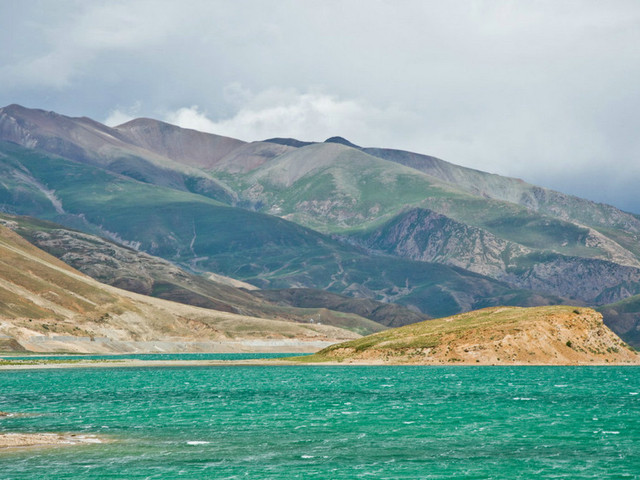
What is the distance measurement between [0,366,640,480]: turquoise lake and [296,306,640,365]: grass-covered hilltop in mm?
24804

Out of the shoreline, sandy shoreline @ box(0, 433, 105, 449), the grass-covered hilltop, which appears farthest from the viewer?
the grass-covered hilltop

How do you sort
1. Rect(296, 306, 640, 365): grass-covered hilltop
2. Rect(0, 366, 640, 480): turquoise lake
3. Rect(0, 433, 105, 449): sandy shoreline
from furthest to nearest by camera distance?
Rect(296, 306, 640, 365): grass-covered hilltop < Rect(0, 433, 105, 449): sandy shoreline < Rect(0, 366, 640, 480): turquoise lake

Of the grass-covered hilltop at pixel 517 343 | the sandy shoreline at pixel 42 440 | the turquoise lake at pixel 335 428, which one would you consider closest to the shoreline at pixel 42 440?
the sandy shoreline at pixel 42 440

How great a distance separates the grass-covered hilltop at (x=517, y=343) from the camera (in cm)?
14975

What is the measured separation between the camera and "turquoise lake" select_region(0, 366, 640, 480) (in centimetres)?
4809

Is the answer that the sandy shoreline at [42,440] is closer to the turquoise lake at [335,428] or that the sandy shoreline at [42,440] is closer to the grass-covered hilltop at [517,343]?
the turquoise lake at [335,428]

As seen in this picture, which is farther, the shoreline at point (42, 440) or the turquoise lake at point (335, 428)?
the shoreline at point (42, 440)

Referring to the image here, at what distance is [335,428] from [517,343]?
89.9 meters

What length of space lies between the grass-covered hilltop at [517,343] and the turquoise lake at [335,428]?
24.8 meters

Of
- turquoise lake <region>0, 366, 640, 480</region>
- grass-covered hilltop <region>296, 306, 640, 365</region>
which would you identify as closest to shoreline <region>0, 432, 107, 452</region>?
turquoise lake <region>0, 366, 640, 480</region>

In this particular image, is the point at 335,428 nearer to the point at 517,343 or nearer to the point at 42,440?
the point at 42,440

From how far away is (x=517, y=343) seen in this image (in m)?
150

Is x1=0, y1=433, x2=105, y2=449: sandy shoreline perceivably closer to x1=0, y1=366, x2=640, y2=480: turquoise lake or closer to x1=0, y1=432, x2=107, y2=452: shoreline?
x1=0, y1=432, x2=107, y2=452: shoreline

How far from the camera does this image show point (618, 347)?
159m
